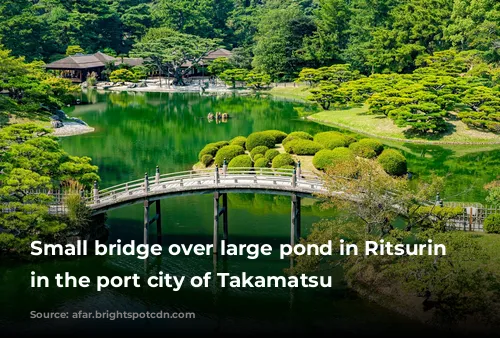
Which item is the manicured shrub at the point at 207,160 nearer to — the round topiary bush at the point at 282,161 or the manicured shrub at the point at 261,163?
the manicured shrub at the point at 261,163

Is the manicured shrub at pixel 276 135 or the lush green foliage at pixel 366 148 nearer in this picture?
the lush green foliage at pixel 366 148

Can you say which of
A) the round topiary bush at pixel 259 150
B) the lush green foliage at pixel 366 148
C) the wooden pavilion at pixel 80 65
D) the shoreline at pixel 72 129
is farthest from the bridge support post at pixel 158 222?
the wooden pavilion at pixel 80 65

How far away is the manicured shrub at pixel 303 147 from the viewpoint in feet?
155

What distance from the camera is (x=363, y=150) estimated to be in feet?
150

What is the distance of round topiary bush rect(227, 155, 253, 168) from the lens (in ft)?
150

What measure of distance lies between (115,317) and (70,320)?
1.70 metres

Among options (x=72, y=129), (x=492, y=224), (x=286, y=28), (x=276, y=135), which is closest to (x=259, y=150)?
(x=276, y=135)

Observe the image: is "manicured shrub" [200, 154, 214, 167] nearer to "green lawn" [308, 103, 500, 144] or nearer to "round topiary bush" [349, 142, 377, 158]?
"round topiary bush" [349, 142, 377, 158]

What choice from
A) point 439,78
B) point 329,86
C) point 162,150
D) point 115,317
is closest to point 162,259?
point 115,317

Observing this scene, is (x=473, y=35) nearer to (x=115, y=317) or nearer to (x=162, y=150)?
(x=162, y=150)

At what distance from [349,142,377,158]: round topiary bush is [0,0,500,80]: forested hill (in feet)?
113

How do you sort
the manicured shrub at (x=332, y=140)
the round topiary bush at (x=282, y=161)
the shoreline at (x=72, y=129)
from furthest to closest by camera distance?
the shoreline at (x=72, y=129) < the manicured shrub at (x=332, y=140) < the round topiary bush at (x=282, y=161)

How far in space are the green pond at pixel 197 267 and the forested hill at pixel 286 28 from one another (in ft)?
90.4

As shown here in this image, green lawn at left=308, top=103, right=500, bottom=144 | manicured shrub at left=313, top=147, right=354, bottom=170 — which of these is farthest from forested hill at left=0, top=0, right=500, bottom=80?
manicured shrub at left=313, top=147, right=354, bottom=170
